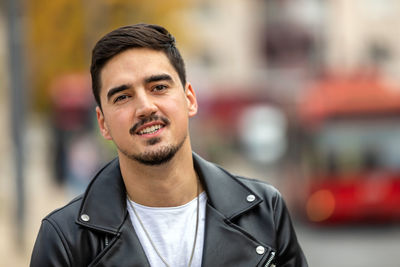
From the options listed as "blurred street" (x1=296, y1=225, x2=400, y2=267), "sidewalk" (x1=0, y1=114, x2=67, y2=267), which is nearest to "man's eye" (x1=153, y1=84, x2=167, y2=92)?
"sidewalk" (x1=0, y1=114, x2=67, y2=267)

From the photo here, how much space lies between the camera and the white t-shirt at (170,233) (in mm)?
3078

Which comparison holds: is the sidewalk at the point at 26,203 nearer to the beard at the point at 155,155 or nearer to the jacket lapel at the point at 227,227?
the jacket lapel at the point at 227,227

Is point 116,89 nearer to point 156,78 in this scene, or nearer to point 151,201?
point 156,78

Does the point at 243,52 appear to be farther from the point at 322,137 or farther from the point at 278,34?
the point at 322,137

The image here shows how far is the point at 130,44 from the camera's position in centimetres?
305

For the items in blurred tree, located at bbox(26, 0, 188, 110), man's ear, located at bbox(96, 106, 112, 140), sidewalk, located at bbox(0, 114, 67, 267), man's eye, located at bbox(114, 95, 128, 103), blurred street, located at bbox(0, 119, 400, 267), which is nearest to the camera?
man's eye, located at bbox(114, 95, 128, 103)

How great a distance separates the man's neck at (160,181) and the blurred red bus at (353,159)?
1363 centimetres

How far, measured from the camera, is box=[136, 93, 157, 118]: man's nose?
119 inches

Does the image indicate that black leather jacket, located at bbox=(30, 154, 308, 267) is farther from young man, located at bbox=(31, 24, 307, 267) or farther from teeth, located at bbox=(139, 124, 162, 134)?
teeth, located at bbox=(139, 124, 162, 134)

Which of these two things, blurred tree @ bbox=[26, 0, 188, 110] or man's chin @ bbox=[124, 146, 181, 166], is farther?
blurred tree @ bbox=[26, 0, 188, 110]

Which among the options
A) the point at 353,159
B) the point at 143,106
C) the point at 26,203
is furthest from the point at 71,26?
the point at 143,106

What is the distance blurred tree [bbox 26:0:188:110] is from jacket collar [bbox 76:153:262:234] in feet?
60.9

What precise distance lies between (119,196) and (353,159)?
46.3ft

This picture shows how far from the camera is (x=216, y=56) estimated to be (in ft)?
163
